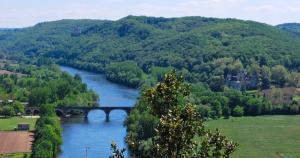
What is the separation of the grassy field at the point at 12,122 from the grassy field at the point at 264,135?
23071 millimetres

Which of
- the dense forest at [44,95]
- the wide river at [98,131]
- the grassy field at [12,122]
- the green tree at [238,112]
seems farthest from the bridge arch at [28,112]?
the green tree at [238,112]

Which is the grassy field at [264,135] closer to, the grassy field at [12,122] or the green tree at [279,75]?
the grassy field at [12,122]

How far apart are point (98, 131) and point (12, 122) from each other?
44.8 feet

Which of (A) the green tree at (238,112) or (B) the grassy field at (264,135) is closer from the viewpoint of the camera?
(B) the grassy field at (264,135)

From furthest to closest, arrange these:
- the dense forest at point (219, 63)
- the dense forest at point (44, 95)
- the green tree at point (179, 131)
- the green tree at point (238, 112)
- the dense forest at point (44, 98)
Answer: the dense forest at point (219, 63) → the dense forest at point (44, 95) → the green tree at point (238, 112) → the dense forest at point (44, 98) → the green tree at point (179, 131)

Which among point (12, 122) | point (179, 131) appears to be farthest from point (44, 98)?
point (179, 131)

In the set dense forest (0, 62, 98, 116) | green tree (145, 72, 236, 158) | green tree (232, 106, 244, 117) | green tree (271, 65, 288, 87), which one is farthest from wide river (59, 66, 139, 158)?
green tree (145, 72, 236, 158)

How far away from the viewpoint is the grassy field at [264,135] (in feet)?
181

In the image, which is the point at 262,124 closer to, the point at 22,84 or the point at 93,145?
the point at 93,145

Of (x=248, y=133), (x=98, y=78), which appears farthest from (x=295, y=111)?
(x=98, y=78)

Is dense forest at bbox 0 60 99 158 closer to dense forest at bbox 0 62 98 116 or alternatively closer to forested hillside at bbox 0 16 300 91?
dense forest at bbox 0 62 98 116

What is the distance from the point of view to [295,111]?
8738cm

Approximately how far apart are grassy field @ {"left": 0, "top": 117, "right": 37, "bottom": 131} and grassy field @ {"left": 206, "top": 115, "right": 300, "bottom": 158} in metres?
23.1

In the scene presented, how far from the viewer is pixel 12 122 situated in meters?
77.1
